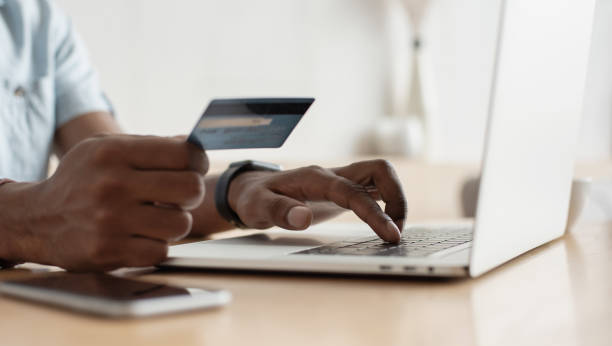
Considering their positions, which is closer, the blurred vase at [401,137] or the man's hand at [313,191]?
the man's hand at [313,191]

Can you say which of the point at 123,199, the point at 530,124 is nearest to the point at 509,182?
the point at 530,124

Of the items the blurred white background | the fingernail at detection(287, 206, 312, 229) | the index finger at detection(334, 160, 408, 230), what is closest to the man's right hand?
the fingernail at detection(287, 206, 312, 229)

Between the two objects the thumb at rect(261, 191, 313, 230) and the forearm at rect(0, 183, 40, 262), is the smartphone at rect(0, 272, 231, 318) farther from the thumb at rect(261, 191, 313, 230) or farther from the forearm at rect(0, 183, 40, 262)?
the thumb at rect(261, 191, 313, 230)

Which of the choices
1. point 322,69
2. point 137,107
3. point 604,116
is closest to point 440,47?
point 322,69

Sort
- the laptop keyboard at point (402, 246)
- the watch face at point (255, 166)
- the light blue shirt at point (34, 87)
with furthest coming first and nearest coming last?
the light blue shirt at point (34, 87) < the watch face at point (255, 166) < the laptop keyboard at point (402, 246)

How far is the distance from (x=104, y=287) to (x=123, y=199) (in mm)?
112

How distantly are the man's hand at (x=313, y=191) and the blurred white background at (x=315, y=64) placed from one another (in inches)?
55.0

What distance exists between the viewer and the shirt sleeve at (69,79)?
1406mm

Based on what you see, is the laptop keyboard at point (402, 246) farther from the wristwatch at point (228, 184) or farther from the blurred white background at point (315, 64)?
the blurred white background at point (315, 64)

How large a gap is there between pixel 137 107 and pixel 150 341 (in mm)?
2023

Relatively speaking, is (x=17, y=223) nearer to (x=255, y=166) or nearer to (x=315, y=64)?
(x=255, y=166)

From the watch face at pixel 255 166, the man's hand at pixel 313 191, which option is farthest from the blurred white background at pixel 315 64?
the man's hand at pixel 313 191

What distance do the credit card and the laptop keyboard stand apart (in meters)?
0.13

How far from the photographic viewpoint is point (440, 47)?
10.6 ft
